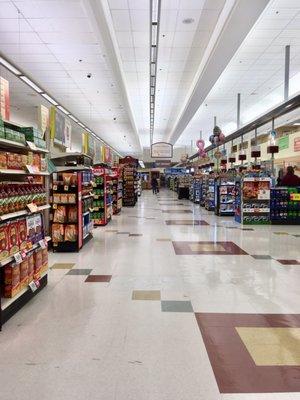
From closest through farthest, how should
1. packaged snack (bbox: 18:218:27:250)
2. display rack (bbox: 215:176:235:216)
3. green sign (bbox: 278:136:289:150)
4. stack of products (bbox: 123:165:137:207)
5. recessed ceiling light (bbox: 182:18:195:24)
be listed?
packaged snack (bbox: 18:218:27:250)
recessed ceiling light (bbox: 182:18:195:24)
display rack (bbox: 215:176:235:216)
green sign (bbox: 278:136:289:150)
stack of products (bbox: 123:165:137:207)

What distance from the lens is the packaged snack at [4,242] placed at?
3348mm

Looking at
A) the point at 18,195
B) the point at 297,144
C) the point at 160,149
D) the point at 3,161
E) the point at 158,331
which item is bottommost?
the point at 158,331

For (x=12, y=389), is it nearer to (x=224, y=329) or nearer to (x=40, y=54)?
(x=224, y=329)

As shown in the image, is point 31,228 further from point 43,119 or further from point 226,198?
point 226,198

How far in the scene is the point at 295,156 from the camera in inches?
591

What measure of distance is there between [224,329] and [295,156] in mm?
13109

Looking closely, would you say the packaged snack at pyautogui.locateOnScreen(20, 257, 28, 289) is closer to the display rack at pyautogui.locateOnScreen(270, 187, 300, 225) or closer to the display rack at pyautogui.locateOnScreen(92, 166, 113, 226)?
the display rack at pyautogui.locateOnScreen(92, 166, 113, 226)

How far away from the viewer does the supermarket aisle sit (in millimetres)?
2381

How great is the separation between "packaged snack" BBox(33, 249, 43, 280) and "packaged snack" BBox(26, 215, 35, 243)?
0.19 meters

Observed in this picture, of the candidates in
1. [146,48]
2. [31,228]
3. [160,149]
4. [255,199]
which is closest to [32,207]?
[31,228]

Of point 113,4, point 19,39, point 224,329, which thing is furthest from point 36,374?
point 19,39

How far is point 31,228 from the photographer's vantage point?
412cm

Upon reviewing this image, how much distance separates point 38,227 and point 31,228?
231 millimetres

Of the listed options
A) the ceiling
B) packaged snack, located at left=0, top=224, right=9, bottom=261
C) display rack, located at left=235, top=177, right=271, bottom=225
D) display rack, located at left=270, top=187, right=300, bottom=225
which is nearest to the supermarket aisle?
packaged snack, located at left=0, top=224, right=9, bottom=261
